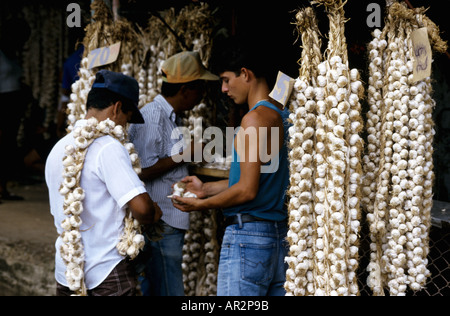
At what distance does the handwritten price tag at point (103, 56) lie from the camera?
3.05m

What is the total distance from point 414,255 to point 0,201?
4.41m

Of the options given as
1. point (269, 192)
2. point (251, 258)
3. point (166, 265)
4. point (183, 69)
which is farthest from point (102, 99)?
point (166, 265)

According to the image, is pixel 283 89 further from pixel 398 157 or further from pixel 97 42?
pixel 97 42

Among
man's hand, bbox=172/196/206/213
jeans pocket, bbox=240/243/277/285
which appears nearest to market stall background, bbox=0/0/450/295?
man's hand, bbox=172/196/206/213

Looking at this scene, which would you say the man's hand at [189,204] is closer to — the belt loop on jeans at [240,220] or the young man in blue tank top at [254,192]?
the young man in blue tank top at [254,192]

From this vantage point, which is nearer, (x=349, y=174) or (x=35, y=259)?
(x=349, y=174)

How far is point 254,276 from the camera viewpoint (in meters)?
2.20

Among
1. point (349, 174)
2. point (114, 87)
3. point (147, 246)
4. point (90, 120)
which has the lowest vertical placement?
point (147, 246)

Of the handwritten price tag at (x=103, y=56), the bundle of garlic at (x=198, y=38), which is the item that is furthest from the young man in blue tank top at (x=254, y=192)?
the handwritten price tag at (x=103, y=56)

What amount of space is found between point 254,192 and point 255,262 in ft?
1.03

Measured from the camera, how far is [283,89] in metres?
1.96

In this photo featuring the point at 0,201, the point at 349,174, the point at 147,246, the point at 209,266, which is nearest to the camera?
the point at 349,174

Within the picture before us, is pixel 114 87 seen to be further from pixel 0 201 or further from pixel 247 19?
pixel 0 201

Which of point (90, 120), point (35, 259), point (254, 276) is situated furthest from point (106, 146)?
point (35, 259)
